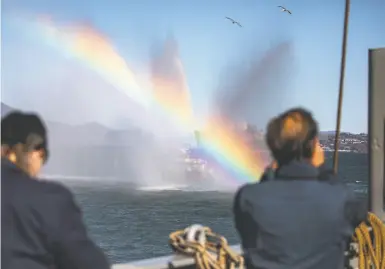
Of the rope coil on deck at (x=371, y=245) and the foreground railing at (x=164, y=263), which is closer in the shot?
the foreground railing at (x=164, y=263)

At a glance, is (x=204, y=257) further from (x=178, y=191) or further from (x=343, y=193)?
(x=178, y=191)

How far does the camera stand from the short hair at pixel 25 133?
1.86 meters

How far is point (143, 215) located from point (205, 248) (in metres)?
55.4

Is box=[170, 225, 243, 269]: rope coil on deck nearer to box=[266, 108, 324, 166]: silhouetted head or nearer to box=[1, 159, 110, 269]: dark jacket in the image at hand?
box=[266, 108, 324, 166]: silhouetted head

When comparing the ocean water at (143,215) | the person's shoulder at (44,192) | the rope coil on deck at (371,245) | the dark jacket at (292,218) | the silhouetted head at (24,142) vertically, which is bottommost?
the ocean water at (143,215)

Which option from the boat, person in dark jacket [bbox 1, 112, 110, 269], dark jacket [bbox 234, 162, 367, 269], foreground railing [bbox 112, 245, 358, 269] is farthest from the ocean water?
person in dark jacket [bbox 1, 112, 110, 269]

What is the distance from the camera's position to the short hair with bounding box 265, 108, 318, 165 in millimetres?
2250

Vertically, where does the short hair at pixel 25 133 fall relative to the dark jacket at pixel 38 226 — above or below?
above

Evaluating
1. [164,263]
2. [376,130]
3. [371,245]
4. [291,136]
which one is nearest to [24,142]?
[291,136]

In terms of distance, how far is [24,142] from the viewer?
6.11 feet

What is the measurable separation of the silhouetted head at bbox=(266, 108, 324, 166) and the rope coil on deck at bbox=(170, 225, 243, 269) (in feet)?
1.68

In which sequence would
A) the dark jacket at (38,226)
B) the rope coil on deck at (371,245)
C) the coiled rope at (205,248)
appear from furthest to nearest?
the rope coil on deck at (371,245), the coiled rope at (205,248), the dark jacket at (38,226)

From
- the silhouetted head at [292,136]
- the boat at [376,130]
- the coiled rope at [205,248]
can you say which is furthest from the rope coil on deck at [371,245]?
the silhouetted head at [292,136]

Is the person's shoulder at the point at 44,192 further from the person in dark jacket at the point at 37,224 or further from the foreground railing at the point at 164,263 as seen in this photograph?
the foreground railing at the point at 164,263
